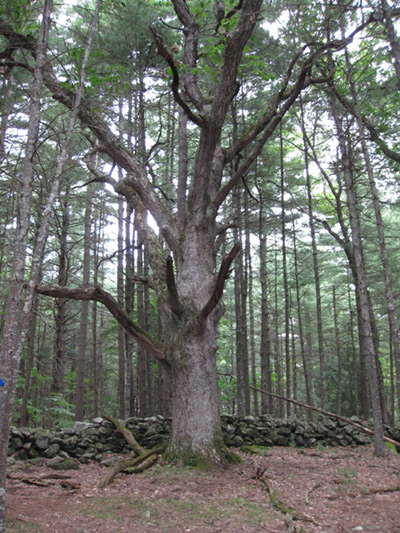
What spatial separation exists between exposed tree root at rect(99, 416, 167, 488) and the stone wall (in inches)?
15.5

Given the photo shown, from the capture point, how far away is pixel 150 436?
7.22 metres

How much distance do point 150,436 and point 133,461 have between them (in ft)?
4.79

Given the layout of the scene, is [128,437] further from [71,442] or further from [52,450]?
[52,450]

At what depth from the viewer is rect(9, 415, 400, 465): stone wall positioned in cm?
625

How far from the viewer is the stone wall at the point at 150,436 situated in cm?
625

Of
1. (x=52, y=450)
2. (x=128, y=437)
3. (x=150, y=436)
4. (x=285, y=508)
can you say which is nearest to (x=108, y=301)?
(x=128, y=437)

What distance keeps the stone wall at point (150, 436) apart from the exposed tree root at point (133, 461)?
394mm

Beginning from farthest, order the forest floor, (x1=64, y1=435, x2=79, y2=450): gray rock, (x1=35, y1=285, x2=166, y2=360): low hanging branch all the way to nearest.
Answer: (x1=64, y1=435, x2=79, y2=450): gray rock < (x1=35, y1=285, x2=166, y2=360): low hanging branch < the forest floor

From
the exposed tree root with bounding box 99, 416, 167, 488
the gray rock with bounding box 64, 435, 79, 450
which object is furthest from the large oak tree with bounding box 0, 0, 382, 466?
the gray rock with bounding box 64, 435, 79, 450

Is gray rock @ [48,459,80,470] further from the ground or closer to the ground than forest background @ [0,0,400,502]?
closer to the ground

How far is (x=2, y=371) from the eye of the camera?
3.30 meters

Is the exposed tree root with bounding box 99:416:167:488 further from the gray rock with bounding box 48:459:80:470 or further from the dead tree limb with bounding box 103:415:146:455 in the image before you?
the gray rock with bounding box 48:459:80:470

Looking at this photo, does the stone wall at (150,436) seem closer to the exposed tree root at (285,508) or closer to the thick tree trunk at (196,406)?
the thick tree trunk at (196,406)

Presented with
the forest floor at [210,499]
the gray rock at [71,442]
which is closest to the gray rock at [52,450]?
the gray rock at [71,442]
